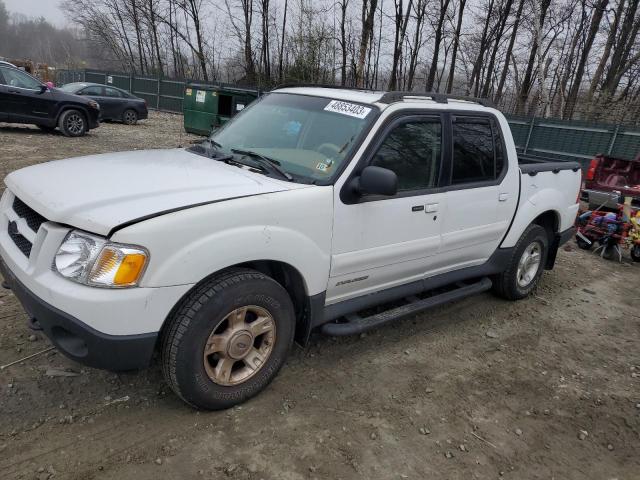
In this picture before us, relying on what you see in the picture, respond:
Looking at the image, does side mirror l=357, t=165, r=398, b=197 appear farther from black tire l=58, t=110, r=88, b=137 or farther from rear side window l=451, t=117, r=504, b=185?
black tire l=58, t=110, r=88, b=137

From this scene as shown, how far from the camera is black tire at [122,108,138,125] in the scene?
56.6 ft

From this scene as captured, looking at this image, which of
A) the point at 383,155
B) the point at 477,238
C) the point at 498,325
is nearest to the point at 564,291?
the point at 498,325

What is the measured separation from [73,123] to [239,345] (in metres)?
12.0

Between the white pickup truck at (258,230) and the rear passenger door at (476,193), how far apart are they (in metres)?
0.02

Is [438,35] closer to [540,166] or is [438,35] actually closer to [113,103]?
[113,103]

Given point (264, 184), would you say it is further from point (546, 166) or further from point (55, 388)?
point (546, 166)

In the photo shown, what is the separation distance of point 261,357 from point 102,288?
1.07 meters

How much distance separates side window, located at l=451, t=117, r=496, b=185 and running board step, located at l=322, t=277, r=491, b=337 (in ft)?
3.15

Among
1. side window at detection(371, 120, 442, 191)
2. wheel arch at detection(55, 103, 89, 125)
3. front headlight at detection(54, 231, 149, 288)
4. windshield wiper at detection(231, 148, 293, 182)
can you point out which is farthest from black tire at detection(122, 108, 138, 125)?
front headlight at detection(54, 231, 149, 288)

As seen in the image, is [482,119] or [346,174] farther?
[482,119]

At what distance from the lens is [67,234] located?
2398 millimetres

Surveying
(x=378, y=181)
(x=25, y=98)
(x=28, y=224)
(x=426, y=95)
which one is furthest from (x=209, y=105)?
(x=378, y=181)

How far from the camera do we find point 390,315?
358cm

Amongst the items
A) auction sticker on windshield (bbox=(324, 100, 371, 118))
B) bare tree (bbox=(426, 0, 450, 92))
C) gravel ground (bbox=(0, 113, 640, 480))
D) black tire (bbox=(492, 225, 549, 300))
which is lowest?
gravel ground (bbox=(0, 113, 640, 480))
